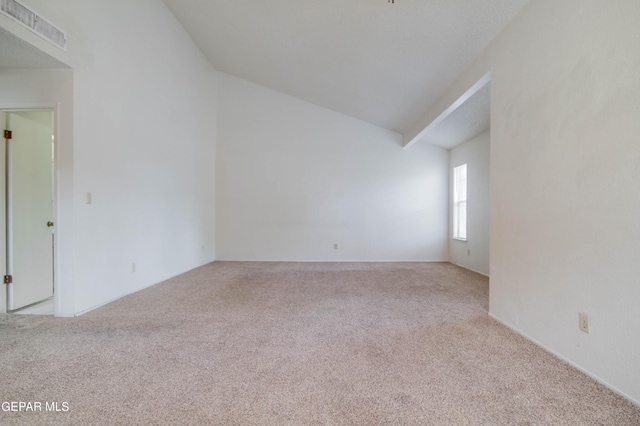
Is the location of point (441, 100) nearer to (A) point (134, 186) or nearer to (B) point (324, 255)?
(B) point (324, 255)

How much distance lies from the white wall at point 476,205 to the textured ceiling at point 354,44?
118 centimetres

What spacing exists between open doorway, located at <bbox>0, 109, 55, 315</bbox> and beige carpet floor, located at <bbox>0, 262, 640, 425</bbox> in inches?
18.6

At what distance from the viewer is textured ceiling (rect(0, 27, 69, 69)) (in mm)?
2098

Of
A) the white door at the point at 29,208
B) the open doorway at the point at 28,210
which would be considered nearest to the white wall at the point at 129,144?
the open doorway at the point at 28,210

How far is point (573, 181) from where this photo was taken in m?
1.78

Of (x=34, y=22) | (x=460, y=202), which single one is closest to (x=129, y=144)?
(x=34, y=22)

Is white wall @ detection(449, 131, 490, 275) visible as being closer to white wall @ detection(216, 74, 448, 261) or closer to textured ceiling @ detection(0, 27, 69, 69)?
white wall @ detection(216, 74, 448, 261)

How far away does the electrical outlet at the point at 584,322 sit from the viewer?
1.66 metres

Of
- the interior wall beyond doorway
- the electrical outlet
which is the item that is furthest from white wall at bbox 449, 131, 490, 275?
the interior wall beyond doorway

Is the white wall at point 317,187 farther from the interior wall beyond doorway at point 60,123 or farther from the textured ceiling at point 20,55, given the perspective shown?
the textured ceiling at point 20,55

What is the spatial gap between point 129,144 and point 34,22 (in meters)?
1.35

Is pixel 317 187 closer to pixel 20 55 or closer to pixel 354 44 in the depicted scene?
pixel 354 44

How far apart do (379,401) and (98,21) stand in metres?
4.01

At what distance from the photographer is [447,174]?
19.6 feet
